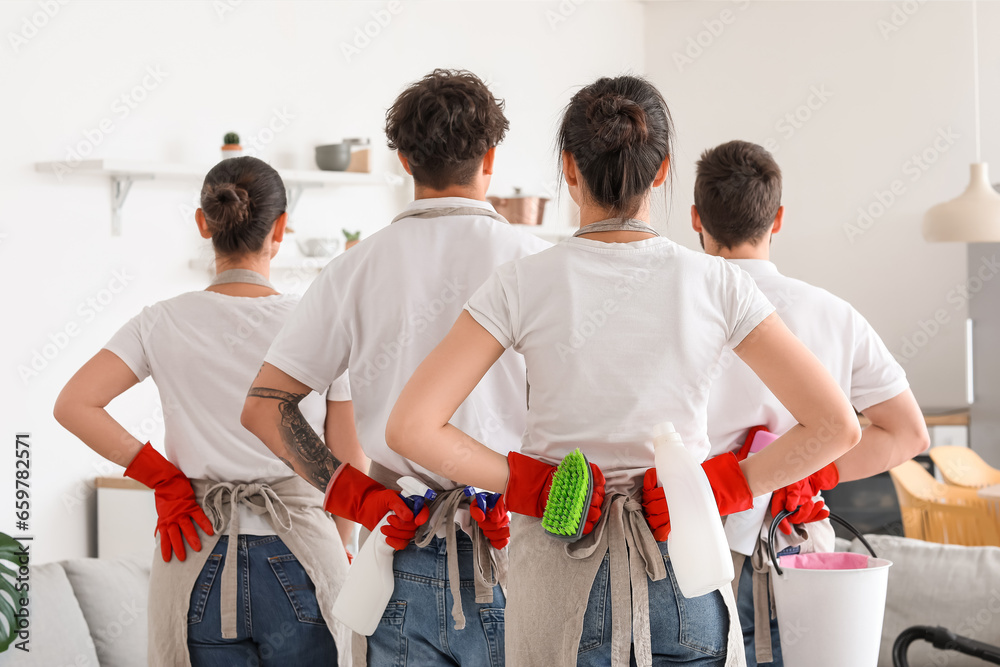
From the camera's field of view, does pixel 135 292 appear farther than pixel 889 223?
No

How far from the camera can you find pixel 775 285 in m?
1.56

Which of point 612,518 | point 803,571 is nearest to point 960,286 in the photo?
point 803,571

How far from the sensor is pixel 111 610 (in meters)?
2.30

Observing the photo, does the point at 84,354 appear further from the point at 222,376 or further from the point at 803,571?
the point at 803,571

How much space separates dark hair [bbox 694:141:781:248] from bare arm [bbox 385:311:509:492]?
0.70 m

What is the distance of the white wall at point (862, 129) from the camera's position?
5094 mm

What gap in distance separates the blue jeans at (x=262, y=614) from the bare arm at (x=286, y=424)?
0.77 feet

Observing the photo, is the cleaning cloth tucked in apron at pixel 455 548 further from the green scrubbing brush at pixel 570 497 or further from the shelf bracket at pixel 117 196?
the shelf bracket at pixel 117 196

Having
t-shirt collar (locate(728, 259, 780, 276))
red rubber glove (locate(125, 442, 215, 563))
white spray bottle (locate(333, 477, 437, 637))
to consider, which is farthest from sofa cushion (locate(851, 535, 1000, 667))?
red rubber glove (locate(125, 442, 215, 563))

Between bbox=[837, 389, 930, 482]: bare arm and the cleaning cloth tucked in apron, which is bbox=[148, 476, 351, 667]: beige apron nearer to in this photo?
the cleaning cloth tucked in apron

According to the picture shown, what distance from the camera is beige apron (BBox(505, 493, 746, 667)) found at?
107 cm

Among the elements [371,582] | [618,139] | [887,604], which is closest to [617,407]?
[618,139]

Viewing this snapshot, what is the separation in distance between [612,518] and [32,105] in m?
2.42

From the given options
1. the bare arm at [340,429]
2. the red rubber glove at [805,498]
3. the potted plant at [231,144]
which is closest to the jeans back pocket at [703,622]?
the red rubber glove at [805,498]
